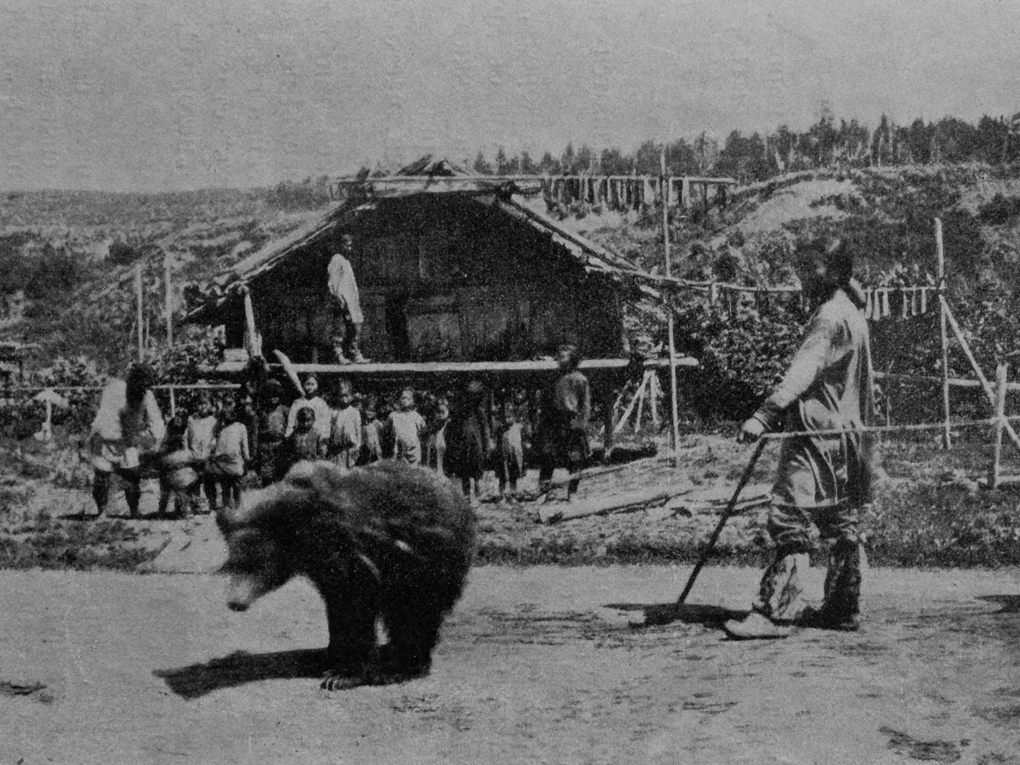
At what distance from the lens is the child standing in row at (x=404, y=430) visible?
5438 millimetres

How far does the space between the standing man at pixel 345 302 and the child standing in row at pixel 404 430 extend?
35 cm

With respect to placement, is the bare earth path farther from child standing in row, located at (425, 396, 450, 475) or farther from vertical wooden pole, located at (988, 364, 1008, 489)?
child standing in row, located at (425, 396, 450, 475)

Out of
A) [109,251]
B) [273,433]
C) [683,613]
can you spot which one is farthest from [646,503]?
[109,251]

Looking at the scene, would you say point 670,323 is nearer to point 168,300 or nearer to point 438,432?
point 438,432

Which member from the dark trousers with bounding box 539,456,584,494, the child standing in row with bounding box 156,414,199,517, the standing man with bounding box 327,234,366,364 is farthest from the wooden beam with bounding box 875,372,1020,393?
the child standing in row with bounding box 156,414,199,517

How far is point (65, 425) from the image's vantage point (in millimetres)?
5617

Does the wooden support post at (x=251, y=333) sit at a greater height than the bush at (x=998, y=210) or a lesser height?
lesser

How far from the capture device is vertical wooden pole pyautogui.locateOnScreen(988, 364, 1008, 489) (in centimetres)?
516

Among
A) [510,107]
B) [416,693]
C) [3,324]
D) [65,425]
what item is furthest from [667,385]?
[3,324]

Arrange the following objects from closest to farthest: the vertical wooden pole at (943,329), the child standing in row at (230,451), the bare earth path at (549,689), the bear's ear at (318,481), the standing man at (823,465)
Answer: the bare earth path at (549,689) < the bear's ear at (318,481) < the standing man at (823,465) < the vertical wooden pole at (943,329) < the child standing in row at (230,451)

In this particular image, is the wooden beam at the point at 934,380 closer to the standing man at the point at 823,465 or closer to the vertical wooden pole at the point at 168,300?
the standing man at the point at 823,465

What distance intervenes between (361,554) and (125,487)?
2200 millimetres

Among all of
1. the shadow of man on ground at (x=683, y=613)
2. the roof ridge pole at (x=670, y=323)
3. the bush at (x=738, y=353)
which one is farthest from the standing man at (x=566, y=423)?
the shadow of man on ground at (x=683, y=613)

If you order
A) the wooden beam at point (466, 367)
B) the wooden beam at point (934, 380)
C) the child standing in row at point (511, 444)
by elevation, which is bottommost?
the child standing in row at point (511, 444)
